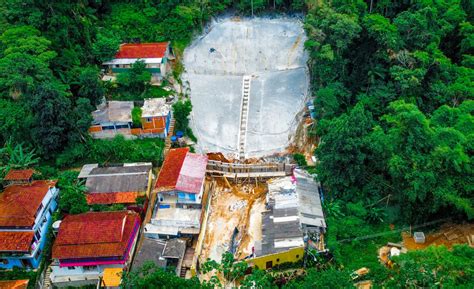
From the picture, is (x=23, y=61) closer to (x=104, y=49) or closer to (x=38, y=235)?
(x=104, y=49)

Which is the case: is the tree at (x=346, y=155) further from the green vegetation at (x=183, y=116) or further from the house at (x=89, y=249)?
the house at (x=89, y=249)

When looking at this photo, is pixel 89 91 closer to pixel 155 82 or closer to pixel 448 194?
pixel 155 82

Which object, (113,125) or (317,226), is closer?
(317,226)

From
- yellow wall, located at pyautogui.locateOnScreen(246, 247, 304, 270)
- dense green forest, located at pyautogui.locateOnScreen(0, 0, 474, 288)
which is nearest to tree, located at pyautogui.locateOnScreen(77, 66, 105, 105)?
dense green forest, located at pyautogui.locateOnScreen(0, 0, 474, 288)

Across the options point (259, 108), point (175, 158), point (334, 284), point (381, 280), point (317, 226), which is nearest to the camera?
point (334, 284)

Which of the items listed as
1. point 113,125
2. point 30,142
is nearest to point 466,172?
point 113,125

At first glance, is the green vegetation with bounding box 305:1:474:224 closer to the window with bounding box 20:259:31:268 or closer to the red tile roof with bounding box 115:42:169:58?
the red tile roof with bounding box 115:42:169:58
